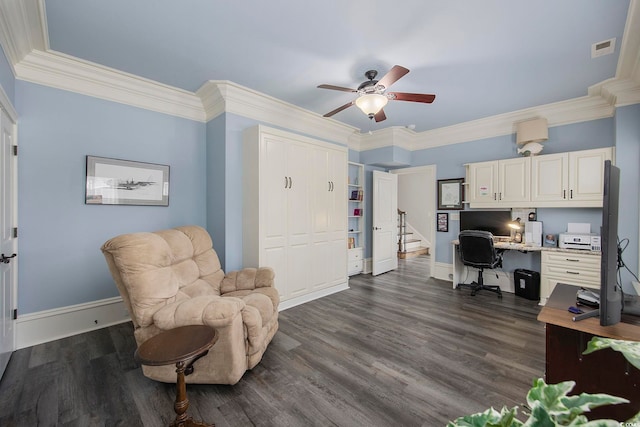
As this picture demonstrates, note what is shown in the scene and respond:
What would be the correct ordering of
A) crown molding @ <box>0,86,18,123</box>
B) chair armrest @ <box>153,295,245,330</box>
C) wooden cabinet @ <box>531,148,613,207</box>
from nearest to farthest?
1. chair armrest @ <box>153,295,245,330</box>
2. crown molding @ <box>0,86,18,123</box>
3. wooden cabinet @ <box>531,148,613,207</box>

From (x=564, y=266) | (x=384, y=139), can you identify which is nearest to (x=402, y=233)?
(x=384, y=139)

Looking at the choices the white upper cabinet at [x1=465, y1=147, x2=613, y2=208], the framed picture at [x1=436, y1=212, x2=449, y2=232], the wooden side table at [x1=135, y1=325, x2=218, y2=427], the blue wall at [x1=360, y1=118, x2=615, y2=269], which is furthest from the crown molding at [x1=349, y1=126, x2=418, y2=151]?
the wooden side table at [x1=135, y1=325, x2=218, y2=427]

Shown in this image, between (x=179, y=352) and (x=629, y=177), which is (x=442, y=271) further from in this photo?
(x=179, y=352)

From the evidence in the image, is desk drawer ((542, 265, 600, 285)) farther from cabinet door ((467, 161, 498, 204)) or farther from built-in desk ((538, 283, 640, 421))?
built-in desk ((538, 283, 640, 421))

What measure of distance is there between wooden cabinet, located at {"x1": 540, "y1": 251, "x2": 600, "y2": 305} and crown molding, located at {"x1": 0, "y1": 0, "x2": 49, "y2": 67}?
18.2 ft

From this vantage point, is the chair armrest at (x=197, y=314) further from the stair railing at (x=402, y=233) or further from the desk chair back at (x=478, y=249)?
the stair railing at (x=402, y=233)

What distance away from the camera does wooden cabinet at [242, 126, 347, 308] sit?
11.0 feet

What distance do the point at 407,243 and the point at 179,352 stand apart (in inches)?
271

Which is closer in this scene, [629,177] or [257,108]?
[629,177]

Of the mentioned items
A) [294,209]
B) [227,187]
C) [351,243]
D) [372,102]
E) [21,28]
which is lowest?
[351,243]

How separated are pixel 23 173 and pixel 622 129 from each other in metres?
6.34

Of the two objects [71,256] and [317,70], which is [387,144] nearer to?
[317,70]

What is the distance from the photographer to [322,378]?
6.92ft

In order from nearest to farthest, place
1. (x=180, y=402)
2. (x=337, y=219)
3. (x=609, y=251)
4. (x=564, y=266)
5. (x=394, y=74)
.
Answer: (x=609, y=251), (x=180, y=402), (x=394, y=74), (x=564, y=266), (x=337, y=219)
